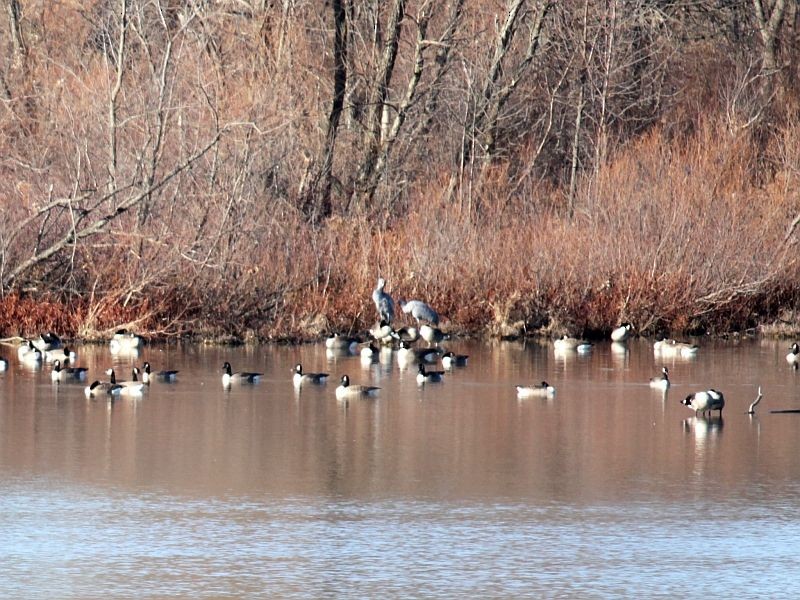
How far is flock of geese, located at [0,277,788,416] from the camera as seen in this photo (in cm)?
1454

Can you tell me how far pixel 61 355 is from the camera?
16.7 m

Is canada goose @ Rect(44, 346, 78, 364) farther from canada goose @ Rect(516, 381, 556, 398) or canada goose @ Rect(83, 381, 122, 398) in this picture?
canada goose @ Rect(516, 381, 556, 398)

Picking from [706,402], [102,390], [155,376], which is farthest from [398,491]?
[155,376]

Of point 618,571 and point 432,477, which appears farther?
point 432,477

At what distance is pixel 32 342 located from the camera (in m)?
17.8

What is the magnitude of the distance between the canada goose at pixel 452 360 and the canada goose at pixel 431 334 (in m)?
2.05

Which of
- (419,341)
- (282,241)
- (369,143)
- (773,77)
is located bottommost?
(419,341)

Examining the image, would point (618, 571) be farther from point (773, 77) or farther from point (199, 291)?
point (773, 77)

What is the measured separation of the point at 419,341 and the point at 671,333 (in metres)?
4.26

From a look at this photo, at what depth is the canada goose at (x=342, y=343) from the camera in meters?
18.6

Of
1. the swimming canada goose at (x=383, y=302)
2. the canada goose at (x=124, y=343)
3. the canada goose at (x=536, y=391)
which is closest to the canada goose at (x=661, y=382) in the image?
the canada goose at (x=536, y=391)

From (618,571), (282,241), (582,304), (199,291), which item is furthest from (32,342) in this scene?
(618,571)

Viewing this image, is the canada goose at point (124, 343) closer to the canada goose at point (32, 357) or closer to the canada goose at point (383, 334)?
the canada goose at point (32, 357)

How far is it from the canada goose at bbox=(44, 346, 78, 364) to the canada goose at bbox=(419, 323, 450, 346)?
15.6 feet
